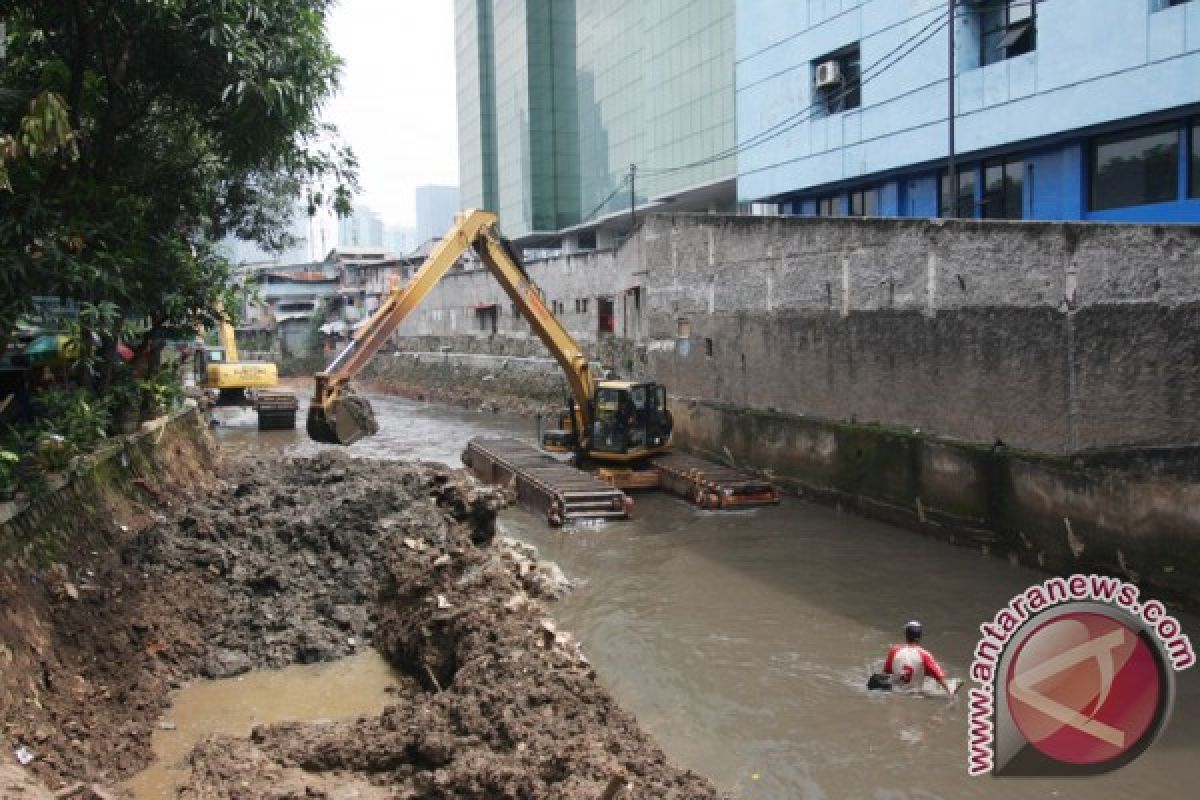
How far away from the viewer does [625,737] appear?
6.96m

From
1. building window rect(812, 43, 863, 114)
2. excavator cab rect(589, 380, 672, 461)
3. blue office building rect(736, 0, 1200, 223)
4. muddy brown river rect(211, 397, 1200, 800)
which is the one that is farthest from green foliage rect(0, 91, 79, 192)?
building window rect(812, 43, 863, 114)

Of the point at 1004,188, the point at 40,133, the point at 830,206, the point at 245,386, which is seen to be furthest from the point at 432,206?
the point at 40,133

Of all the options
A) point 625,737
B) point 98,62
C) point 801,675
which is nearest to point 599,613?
point 801,675

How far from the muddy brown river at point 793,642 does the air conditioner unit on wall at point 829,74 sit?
12.3m

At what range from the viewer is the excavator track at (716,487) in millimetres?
16500

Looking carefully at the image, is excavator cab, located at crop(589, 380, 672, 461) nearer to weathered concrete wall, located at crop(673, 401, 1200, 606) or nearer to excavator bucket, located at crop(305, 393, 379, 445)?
weathered concrete wall, located at crop(673, 401, 1200, 606)

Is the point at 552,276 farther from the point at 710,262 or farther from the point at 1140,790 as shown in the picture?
the point at 1140,790

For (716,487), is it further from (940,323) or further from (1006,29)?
(1006,29)

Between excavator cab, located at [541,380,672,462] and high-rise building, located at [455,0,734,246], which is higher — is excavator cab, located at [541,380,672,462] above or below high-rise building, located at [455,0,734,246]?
below

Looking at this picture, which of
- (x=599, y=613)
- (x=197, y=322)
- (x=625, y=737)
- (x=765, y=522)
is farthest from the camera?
(x=765, y=522)

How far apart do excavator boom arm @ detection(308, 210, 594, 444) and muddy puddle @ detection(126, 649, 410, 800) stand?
7.09m

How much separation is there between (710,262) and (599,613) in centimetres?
1083

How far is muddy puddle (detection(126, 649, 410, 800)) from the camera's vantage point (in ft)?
24.7

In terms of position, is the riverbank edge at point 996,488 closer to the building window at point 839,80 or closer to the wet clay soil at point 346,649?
the wet clay soil at point 346,649
